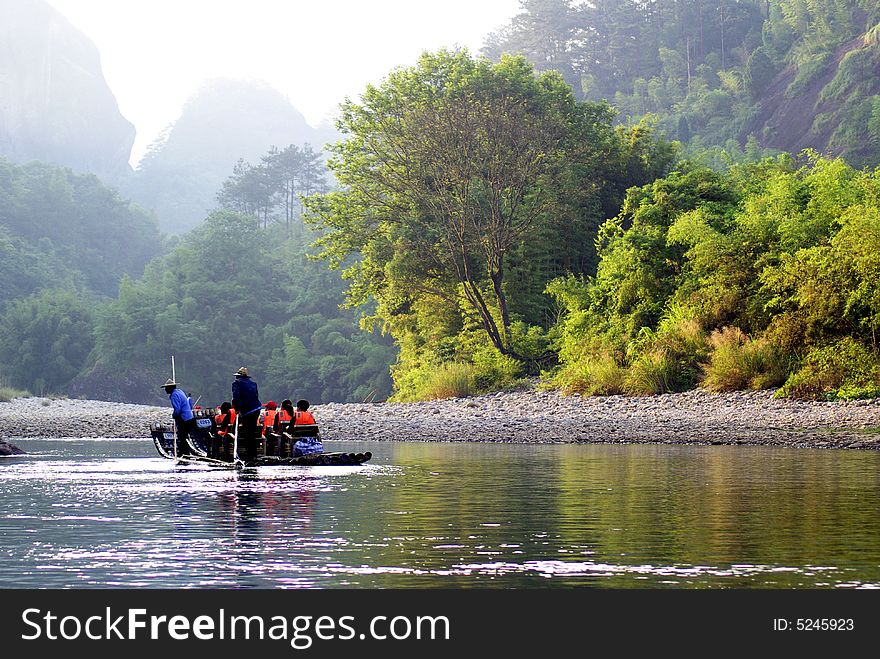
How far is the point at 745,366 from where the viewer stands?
123 ft

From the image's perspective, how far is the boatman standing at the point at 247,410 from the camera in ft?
75.7

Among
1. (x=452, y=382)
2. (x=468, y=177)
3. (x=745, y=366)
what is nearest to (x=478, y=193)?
(x=468, y=177)

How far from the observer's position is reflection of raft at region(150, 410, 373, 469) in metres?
23.6

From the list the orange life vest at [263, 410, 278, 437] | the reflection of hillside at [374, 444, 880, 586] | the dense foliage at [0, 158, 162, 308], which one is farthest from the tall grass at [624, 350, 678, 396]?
the dense foliage at [0, 158, 162, 308]

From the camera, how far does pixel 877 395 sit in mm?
33406

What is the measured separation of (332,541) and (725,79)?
103 meters

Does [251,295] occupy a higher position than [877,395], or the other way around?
[251,295]

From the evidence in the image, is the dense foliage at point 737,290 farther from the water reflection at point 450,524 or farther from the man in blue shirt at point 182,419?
the man in blue shirt at point 182,419

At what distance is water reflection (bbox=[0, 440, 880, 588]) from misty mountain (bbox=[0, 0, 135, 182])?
156 meters

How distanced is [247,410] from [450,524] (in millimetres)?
9632

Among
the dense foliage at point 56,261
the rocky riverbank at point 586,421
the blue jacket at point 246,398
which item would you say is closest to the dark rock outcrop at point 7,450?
the blue jacket at point 246,398
